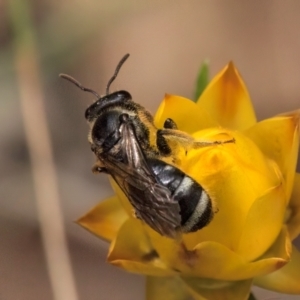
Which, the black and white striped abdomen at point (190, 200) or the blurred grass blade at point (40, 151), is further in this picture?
the blurred grass blade at point (40, 151)

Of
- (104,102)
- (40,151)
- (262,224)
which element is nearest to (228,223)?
(262,224)

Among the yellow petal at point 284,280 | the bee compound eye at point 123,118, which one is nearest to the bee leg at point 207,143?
the bee compound eye at point 123,118

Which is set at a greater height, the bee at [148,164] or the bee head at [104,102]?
the bee head at [104,102]

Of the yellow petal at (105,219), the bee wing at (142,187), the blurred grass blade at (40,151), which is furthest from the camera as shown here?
the blurred grass blade at (40,151)

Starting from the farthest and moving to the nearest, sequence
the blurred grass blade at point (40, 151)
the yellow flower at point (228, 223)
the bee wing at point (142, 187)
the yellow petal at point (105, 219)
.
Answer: the blurred grass blade at point (40, 151), the yellow petal at point (105, 219), the yellow flower at point (228, 223), the bee wing at point (142, 187)

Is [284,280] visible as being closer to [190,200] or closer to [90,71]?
[190,200]

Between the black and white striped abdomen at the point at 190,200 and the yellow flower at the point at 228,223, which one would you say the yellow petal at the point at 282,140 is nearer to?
the yellow flower at the point at 228,223

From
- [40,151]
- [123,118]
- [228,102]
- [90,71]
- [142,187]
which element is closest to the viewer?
[142,187]

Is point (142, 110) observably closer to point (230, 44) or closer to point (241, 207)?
point (241, 207)
